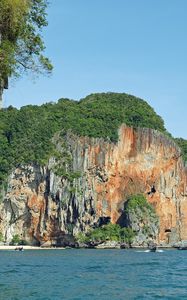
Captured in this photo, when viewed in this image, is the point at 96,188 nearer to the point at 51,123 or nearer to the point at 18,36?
the point at 51,123

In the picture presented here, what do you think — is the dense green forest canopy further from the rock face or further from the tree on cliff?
the tree on cliff

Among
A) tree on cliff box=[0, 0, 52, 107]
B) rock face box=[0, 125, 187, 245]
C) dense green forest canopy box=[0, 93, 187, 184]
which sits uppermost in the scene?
dense green forest canopy box=[0, 93, 187, 184]

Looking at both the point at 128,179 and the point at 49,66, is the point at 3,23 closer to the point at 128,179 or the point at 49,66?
the point at 49,66

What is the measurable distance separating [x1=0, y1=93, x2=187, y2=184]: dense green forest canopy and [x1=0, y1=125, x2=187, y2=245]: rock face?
210 cm

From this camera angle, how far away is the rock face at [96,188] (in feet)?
365

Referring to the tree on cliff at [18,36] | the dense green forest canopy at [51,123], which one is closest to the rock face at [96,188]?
the dense green forest canopy at [51,123]

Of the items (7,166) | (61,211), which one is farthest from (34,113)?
(61,211)

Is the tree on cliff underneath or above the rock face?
underneath

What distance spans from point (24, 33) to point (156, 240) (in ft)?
357

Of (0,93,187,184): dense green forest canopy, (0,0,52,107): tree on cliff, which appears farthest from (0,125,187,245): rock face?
(0,0,52,107): tree on cliff

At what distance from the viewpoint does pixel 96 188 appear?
116 metres

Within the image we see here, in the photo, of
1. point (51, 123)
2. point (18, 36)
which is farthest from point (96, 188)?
point (18, 36)

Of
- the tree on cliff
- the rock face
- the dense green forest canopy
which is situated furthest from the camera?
the dense green forest canopy

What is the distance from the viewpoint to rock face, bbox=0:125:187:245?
365ft
